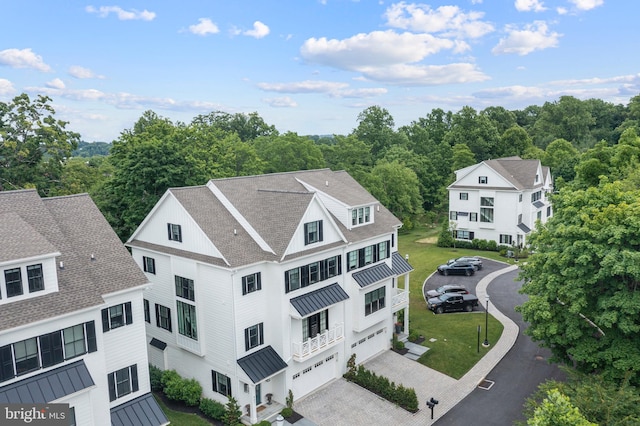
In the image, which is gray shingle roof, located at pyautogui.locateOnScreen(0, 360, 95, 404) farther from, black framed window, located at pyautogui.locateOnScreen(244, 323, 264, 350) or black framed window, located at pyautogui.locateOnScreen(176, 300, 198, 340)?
black framed window, located at pyautogui.locateOnScreen(244, 323, 264, 350)

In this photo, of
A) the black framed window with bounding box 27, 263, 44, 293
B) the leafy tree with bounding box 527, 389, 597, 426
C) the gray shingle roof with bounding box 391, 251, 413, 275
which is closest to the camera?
the leafy tree with bounding box 527, 389, 597, 426

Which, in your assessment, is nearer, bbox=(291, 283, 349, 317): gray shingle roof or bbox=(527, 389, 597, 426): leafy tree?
bbox=(527, 389, 597, 426): leafy tree

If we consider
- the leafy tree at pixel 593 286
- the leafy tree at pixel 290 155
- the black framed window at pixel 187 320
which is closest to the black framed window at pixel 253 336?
the black framed window at pixel 187 320

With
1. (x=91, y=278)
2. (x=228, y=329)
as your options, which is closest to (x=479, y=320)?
(x=228, y=329)

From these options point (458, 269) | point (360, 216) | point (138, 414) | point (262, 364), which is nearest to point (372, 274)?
point (360, 216)

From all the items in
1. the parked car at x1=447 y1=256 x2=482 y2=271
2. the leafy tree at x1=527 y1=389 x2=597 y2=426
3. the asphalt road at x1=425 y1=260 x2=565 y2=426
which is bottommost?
the asphalt road at x1=425 y1=260 x2=565 y2=426

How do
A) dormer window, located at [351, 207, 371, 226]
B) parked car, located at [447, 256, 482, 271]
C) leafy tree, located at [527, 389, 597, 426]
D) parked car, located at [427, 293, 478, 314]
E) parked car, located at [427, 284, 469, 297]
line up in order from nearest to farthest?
leafy tree, located at [527, 389, 597, 426] → dormer window, located at [351, 207, 371, 226] → parked car, located at [427, 293, 478, 314] → parked car, located at [427, 284, 469, 297] → parked car, located at [447, 256, 482, 271]

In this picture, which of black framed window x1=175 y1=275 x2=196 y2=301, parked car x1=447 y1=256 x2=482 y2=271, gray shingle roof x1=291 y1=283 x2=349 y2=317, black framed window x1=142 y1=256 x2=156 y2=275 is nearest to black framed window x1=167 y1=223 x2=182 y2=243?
black framed window x1=175 y1=275 x2=196 y2=301

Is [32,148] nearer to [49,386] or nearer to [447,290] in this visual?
[49,386]
